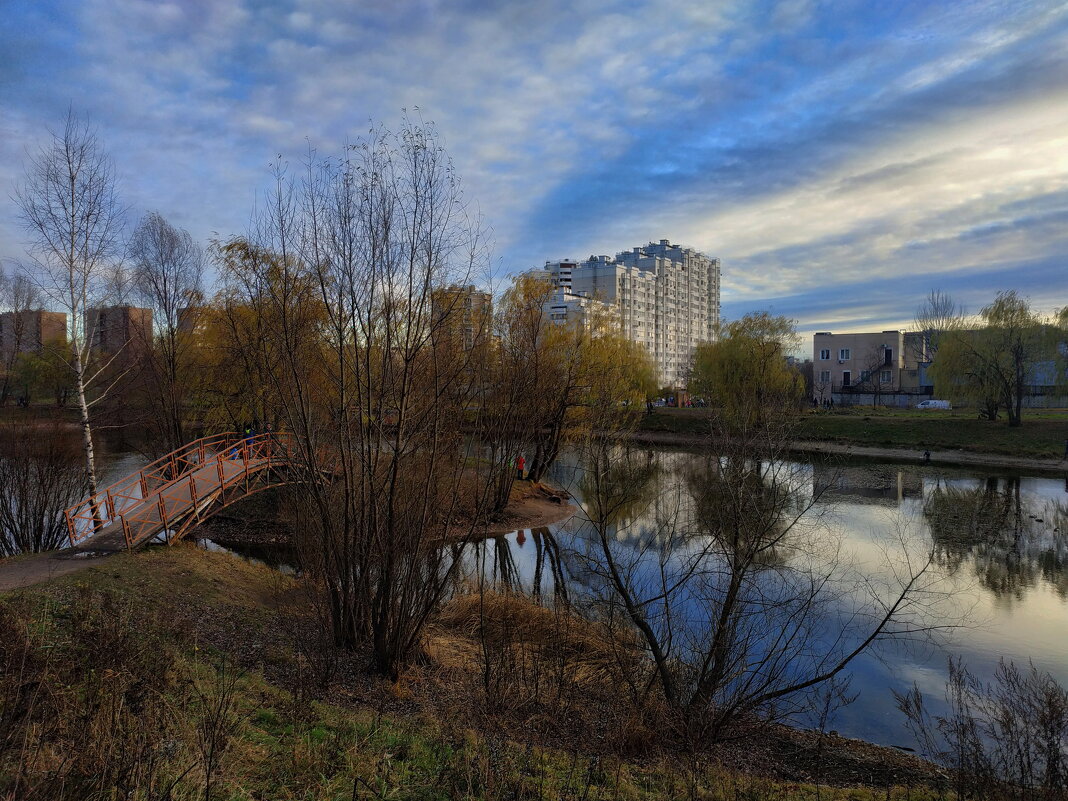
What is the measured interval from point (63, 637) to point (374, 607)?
321 cm

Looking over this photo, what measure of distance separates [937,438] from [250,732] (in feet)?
137

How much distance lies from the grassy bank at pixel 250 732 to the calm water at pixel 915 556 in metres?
2.55

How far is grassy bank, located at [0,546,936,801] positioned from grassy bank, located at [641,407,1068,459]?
27.5 m

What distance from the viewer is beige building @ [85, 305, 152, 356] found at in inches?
602

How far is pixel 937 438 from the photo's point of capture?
37000 millimetres


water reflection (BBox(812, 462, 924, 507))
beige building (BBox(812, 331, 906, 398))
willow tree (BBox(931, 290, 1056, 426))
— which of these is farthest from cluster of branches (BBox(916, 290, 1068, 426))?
beige building (BBox(812, 331, 906, 398))

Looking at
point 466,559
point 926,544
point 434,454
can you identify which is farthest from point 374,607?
point 926,544

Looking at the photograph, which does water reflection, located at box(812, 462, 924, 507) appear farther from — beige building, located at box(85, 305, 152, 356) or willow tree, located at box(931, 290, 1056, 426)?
beige building, located at box(85, 305, 152, 356)

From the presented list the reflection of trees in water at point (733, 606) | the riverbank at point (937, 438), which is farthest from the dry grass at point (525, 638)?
the riverbank at point (937, 438)

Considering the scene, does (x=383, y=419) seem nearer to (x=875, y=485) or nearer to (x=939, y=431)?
(x=875, y=485)

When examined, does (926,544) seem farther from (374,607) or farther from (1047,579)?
(374,607)

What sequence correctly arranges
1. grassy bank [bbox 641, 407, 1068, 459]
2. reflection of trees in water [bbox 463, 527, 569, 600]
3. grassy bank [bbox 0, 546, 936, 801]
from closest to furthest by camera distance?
grassy bank [bbox 0, 546, 936, 801] → reflection of trees in water [bbox 463, 527, 569, 600] → grassy bank [bbox 641, 407, 1068, 459]

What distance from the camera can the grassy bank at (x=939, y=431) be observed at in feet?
112

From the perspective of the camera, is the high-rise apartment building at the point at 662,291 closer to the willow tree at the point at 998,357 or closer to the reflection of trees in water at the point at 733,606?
the willow tree at the point at 998,357
